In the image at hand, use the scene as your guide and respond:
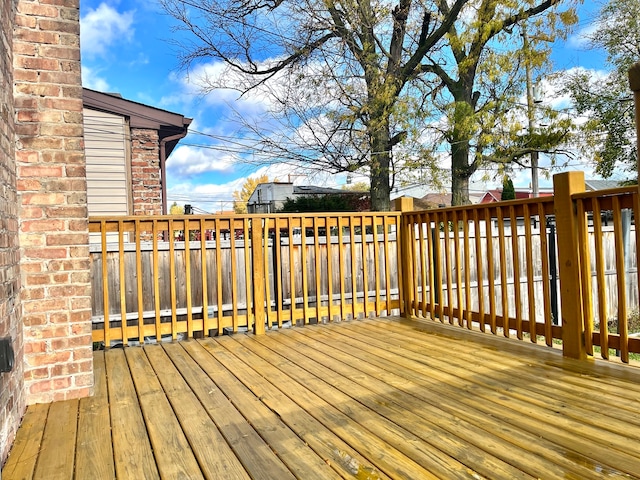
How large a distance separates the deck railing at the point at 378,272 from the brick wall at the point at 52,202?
3.69 feet

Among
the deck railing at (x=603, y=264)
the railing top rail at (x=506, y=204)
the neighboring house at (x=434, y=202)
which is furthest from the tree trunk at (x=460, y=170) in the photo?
the deck railing at (x=603, y=264)

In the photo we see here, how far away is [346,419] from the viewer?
201cm

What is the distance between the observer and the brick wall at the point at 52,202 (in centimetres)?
232

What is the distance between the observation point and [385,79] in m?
9.74

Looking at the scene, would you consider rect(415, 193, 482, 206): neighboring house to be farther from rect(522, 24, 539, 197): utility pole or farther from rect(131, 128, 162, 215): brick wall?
rect(131, 128, 162, 215): brick wall

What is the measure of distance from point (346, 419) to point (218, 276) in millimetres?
2210

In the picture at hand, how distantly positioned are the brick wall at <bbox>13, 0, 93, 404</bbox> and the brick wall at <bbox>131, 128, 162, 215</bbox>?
223 inches

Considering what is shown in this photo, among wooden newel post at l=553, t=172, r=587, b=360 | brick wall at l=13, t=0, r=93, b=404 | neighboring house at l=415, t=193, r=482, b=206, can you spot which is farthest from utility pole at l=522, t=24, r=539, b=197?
brick wall at l=13, t=0, r=93, b=404

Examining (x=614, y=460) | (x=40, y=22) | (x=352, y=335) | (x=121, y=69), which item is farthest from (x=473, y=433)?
(x=121, y=69)

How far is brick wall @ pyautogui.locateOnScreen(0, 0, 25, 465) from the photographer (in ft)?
5.96

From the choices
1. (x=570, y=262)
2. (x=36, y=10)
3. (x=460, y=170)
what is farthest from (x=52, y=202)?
(x=460, y=170)

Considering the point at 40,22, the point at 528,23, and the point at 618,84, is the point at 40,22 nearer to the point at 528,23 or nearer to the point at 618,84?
the point at 528,23

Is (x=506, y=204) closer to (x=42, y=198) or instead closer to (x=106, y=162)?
(x=42, y=198)

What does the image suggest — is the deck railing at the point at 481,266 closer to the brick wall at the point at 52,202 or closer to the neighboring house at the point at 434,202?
the brick wall at the point at 52,202
